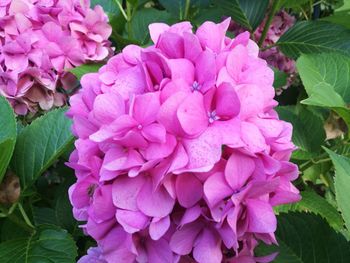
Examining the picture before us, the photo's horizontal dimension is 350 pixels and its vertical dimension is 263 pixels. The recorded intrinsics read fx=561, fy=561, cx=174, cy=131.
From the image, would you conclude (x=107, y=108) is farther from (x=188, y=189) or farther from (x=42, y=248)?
(x=42, y=248)

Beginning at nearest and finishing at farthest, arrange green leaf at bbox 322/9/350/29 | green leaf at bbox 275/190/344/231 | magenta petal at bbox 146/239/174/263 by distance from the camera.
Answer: magenta petal at bbox 146/239/174/263, green leaf at bbox 275/190/344/231, green leaf at bbox 322/9/350/29

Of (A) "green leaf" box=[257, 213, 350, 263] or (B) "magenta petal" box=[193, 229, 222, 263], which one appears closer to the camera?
(B) "magenta petal" box=[193, 229, 222, 263]

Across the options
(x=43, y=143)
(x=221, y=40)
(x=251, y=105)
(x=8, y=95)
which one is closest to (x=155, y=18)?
(x=8, y=95)

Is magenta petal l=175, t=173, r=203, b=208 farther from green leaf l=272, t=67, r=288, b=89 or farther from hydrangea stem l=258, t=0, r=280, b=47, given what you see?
hydrangea stem l=258, t=0, r=280, b=47

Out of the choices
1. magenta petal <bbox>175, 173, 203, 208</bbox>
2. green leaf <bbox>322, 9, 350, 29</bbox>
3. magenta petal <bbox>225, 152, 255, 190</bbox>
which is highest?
magenta petal <bbox>225, 152, 255, 190</bbox>

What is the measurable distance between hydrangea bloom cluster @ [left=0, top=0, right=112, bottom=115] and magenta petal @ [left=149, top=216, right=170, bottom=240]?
1.96 feet

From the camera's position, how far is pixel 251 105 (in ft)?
2.18

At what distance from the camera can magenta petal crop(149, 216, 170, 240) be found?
0.63m

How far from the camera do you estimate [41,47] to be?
114cm

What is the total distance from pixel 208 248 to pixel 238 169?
0.33 feet

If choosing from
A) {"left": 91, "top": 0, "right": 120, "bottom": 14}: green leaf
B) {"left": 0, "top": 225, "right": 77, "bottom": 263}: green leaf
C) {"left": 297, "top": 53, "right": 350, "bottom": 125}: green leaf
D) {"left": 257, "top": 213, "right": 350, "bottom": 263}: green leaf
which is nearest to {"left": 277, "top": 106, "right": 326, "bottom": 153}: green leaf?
{"left": 297, "top": 53, "right": 350, "bottom": 125}: green leaf

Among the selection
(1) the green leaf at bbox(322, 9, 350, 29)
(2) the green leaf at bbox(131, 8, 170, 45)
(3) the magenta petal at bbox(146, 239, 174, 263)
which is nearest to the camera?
(3) the magenta petal at bbox(146, 239, 174, 263)

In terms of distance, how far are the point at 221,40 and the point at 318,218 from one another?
0.30m

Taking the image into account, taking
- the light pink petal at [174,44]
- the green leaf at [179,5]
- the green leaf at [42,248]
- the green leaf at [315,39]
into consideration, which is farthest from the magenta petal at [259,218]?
the green leaf at [179,5]
